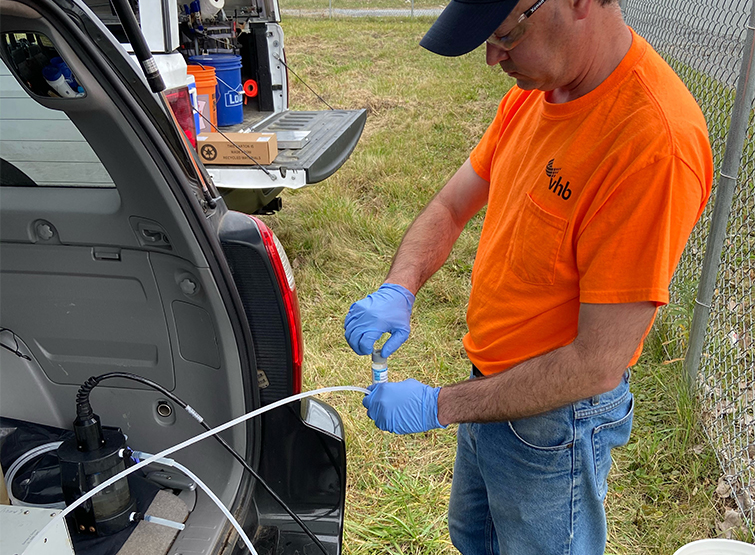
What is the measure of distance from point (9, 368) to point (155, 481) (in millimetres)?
622

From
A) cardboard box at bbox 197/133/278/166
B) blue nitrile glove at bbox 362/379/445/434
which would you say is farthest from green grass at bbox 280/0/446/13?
blue nitrile glove at bbox 362/379/445/434

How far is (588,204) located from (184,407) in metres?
1.25

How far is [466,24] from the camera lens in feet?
4.47

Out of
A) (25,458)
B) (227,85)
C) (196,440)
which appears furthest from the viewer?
(227,85)

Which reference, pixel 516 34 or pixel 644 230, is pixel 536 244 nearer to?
pixel 644 230

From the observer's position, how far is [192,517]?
6.93 feet

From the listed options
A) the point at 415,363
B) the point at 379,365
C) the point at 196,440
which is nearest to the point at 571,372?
the point at 379,365

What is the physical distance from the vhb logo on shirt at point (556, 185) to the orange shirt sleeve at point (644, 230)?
0.10 meters

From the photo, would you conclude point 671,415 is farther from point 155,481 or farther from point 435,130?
point 435,130

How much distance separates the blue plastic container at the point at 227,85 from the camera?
5.00m

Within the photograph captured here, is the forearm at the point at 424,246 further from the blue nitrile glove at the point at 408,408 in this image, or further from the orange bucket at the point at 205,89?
the orange bucket at the point at 205,89

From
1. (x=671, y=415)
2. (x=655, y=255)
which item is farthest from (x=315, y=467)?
(x=671, y=415)

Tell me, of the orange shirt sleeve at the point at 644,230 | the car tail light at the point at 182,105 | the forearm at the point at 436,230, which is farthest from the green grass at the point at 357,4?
the orange shirt sleeve at the point at 644,230

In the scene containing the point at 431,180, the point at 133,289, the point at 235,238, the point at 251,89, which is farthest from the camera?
the point at 431,180
